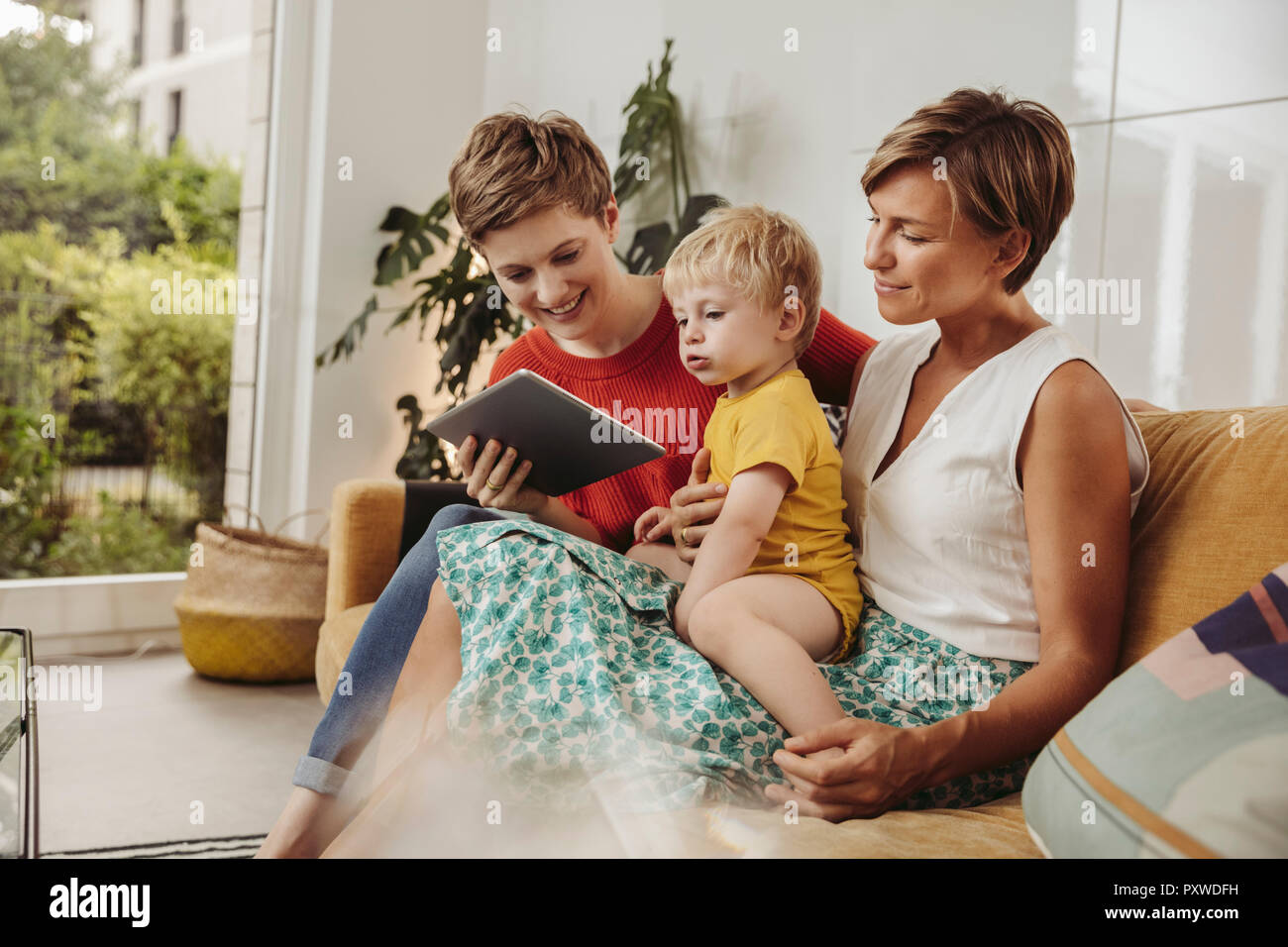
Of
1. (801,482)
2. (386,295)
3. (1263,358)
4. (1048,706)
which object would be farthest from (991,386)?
(386,295)

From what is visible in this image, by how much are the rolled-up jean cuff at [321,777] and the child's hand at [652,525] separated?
502 mm

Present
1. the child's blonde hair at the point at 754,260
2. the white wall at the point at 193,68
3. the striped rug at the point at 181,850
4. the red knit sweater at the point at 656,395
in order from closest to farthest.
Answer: the child's blonde hair at the point at 754,260
the red knit sweater at the point at 656,395
the striped rug at the point at 181,850
the white wall at the point at 193,68

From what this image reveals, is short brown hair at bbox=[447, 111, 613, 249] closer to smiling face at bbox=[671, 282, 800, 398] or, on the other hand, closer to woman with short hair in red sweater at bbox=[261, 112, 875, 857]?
woman with short hair in red sweater at bbox=[261, 112, 875, 857]

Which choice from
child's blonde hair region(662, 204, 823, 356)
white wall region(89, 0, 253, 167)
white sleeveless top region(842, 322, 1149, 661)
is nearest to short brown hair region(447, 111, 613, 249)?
child's blonde hair region(662, 204, 823, 356)

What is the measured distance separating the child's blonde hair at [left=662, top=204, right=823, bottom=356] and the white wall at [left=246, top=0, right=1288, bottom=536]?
978 millimetres

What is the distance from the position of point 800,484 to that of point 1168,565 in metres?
0.42

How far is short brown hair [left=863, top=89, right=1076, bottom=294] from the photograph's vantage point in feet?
3.65

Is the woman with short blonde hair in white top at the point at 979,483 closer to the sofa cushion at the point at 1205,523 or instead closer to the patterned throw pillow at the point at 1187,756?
the sofa cushion at the point at 1205,523

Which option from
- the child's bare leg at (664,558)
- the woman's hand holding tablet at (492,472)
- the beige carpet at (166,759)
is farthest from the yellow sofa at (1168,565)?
the beige carpet at (166,759)

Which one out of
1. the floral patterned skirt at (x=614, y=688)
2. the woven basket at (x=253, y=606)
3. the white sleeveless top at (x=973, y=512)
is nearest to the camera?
the floral patterned skirt at (x=614, y=688)

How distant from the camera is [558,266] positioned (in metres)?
1.47

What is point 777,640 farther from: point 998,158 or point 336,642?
point 336,642

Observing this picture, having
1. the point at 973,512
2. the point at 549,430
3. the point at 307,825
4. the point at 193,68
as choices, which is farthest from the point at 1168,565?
the point at 193,68

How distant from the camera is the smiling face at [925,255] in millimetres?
1135
